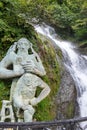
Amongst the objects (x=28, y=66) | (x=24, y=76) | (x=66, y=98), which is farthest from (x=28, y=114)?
(x=66, y=98)

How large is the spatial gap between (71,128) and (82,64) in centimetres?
792

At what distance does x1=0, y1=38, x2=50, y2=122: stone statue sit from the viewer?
545 cm

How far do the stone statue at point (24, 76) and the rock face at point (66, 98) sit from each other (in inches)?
68.0

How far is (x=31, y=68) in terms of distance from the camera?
19.0 ft

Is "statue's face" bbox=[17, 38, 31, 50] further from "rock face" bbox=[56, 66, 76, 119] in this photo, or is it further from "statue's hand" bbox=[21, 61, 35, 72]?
"rock face" bbox=[56, 66, 76, 119]

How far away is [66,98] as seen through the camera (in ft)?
25.4

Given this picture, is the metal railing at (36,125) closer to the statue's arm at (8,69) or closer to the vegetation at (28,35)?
the statue's arm at (8,69)

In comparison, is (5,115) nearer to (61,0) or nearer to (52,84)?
(52,84)

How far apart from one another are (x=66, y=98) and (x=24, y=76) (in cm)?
235

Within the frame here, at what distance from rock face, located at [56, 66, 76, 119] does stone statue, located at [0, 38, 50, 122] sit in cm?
173

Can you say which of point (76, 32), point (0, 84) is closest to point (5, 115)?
point (0, 84)

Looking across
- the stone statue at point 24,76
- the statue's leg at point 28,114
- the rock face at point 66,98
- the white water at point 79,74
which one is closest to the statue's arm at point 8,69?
the stone statue at point 24,76

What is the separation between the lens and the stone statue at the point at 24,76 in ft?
17.9

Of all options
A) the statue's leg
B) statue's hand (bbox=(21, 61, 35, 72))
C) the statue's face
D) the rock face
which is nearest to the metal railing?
the statue's leg
